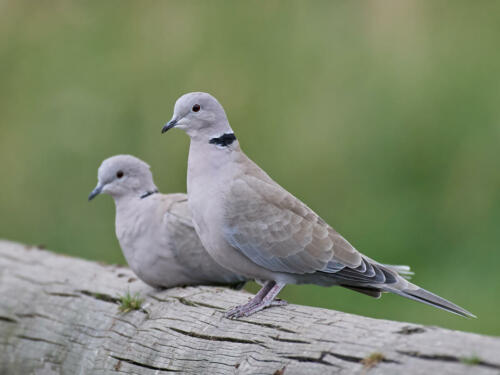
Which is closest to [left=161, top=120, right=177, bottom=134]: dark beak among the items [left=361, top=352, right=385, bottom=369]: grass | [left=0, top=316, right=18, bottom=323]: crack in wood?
[left=0, top=316, right=18, bottom=323]: crack in wood

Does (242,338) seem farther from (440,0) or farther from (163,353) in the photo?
(440,0)

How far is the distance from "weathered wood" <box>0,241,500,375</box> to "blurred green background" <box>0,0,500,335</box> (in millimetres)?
1858

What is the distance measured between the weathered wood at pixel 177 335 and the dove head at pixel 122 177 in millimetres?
439

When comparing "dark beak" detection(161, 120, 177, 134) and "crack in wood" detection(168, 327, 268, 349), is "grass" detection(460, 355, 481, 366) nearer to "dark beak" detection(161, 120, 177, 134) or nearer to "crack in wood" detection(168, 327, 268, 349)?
"crack in wood" detection(168, 327, 268, 349)

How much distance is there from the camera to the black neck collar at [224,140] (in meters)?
3.18

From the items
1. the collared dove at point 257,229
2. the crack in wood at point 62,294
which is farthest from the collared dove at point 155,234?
the collared dove at point 257,229

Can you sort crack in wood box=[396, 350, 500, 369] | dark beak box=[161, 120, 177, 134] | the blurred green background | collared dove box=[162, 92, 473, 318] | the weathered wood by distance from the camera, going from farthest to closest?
1. the blurred green background
2. dark beak box=[161, 120, 177, 134]
3. collared dove box=[162, 92, 473, 318]
4. the weathered wood
5. crack in wood box=[396, 350, 500, 369]

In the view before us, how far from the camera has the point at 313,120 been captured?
19.5 feet

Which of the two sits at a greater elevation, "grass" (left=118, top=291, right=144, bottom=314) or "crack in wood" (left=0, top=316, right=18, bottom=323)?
"grass" (left=118, top=291, right=144, bottom=314)

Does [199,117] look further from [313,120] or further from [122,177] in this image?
[313,120]

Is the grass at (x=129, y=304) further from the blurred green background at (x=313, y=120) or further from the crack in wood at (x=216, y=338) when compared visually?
the blurred green background at (x=313, y=120)

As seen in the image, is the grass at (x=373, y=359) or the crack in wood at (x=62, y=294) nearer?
the grass at (x=373, y=359)

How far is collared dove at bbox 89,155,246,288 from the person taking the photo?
3.50 metres

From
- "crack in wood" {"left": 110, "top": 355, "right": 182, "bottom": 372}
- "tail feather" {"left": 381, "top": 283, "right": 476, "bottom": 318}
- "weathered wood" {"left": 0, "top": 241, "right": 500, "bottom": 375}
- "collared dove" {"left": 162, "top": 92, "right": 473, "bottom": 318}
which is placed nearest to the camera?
"weathered wood" {"left": 0, "top": 241, "right": 500, "bottom": 375}
